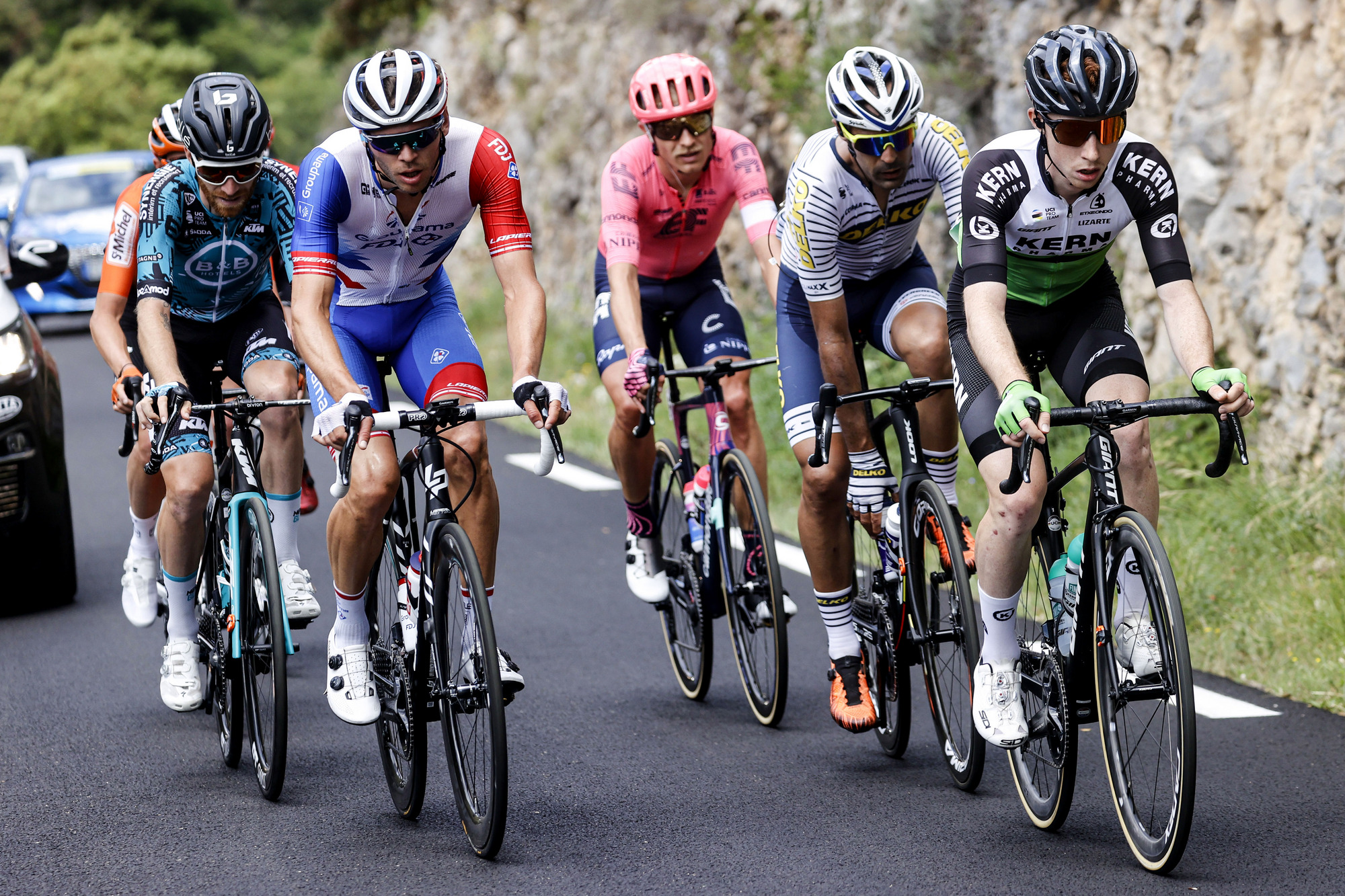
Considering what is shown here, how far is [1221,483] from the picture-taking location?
26.3 ft

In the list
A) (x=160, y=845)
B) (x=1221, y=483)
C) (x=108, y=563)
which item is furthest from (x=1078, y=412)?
(x=108, y=563)

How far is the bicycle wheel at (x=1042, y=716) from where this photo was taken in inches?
168

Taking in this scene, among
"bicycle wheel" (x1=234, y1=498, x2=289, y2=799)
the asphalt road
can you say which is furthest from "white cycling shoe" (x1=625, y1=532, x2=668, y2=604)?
"bicycle wheel" (x1=234, y1=498, x2=289, y2=799)

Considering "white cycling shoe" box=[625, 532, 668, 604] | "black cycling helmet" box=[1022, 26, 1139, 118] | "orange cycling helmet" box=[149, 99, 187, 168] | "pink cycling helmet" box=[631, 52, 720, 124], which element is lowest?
"white cycling shoe" box=[625, 532, 668, 604]

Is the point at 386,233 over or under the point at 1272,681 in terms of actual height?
over

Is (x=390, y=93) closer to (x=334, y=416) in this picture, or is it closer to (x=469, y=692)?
(x=334, y=416)

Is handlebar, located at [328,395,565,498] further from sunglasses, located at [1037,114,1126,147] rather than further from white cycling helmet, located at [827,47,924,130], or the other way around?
sunglasses, located at [1037,114,1126,147]

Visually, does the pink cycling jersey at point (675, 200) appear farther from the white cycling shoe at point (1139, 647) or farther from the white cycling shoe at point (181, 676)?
the white cycling shoe at point (1139, 647)

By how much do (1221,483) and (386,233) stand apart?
4.98 meters

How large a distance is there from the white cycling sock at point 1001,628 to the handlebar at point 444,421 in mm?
1361

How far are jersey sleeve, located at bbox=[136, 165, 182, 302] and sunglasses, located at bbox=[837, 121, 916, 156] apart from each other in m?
2.58

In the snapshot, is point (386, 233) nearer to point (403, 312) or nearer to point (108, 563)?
point (403, 312)

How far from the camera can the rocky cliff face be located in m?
7.98

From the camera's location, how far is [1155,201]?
14.4 ft
